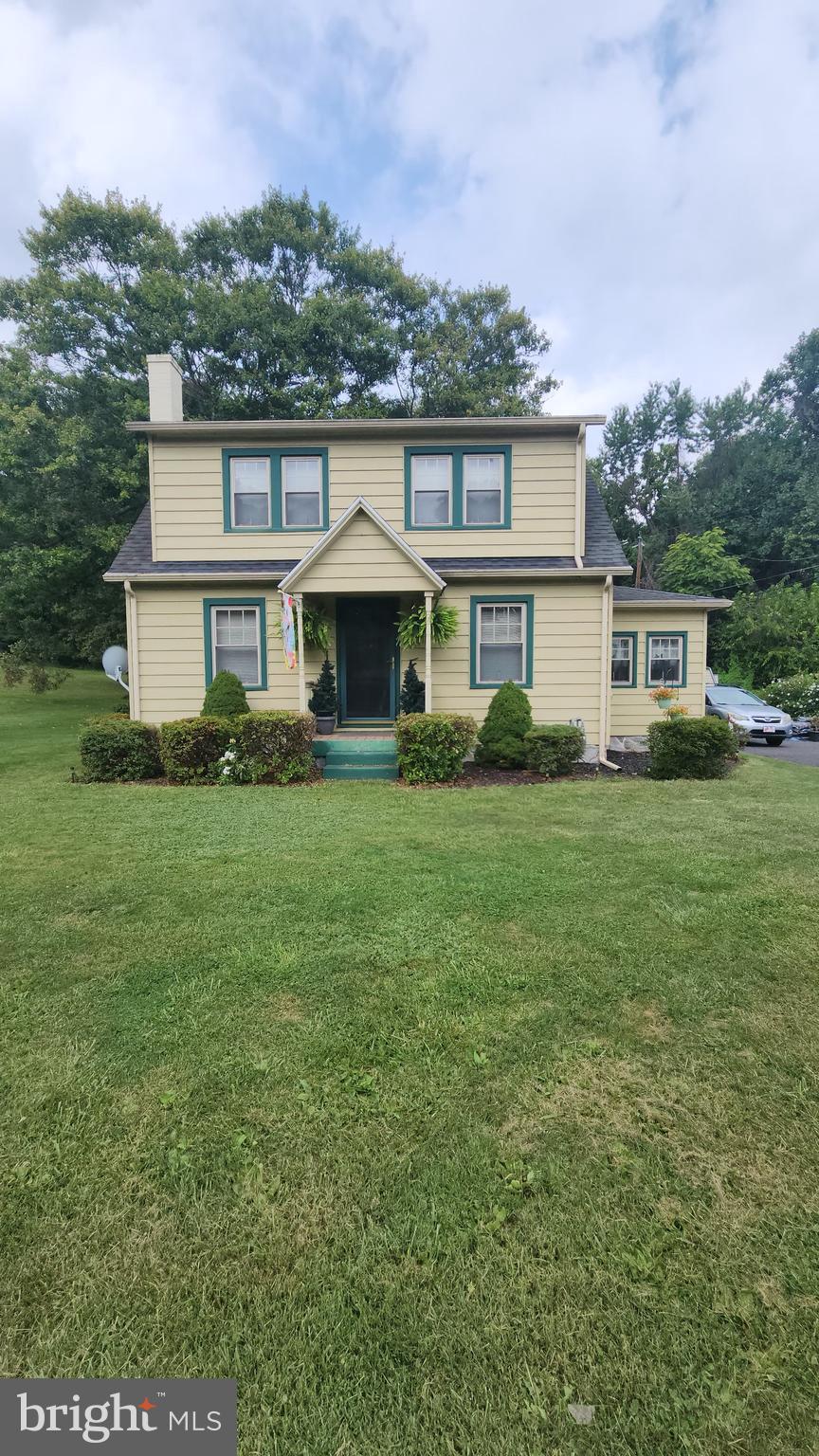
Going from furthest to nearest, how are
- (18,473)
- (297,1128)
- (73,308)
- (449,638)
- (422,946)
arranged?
(73,308)
(18,473)
(449,638)
(422,946)
(297,1128)

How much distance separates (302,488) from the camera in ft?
36.8

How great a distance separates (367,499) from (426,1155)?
1044cm

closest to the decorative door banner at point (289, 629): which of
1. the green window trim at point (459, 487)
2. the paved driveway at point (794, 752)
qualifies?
the green window trim at point (459, 487)

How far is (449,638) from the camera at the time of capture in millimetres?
10727

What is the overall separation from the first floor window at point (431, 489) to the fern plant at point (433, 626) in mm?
1735

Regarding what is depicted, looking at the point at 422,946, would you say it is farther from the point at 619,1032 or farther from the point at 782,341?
the point at 782,341

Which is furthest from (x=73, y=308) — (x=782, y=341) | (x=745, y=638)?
(x=782, y=341)

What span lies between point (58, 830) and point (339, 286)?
2313 cm

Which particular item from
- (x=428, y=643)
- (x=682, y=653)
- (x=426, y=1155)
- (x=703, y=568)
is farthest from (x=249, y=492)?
(x=703, y=568)

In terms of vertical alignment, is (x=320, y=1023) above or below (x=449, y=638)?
below

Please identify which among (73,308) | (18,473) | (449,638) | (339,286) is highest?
(339,286)

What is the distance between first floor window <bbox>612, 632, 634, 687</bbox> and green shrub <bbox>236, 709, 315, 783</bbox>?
640cm

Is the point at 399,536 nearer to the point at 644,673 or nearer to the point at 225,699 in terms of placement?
the point at 225,699

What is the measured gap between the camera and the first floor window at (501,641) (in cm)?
1091
